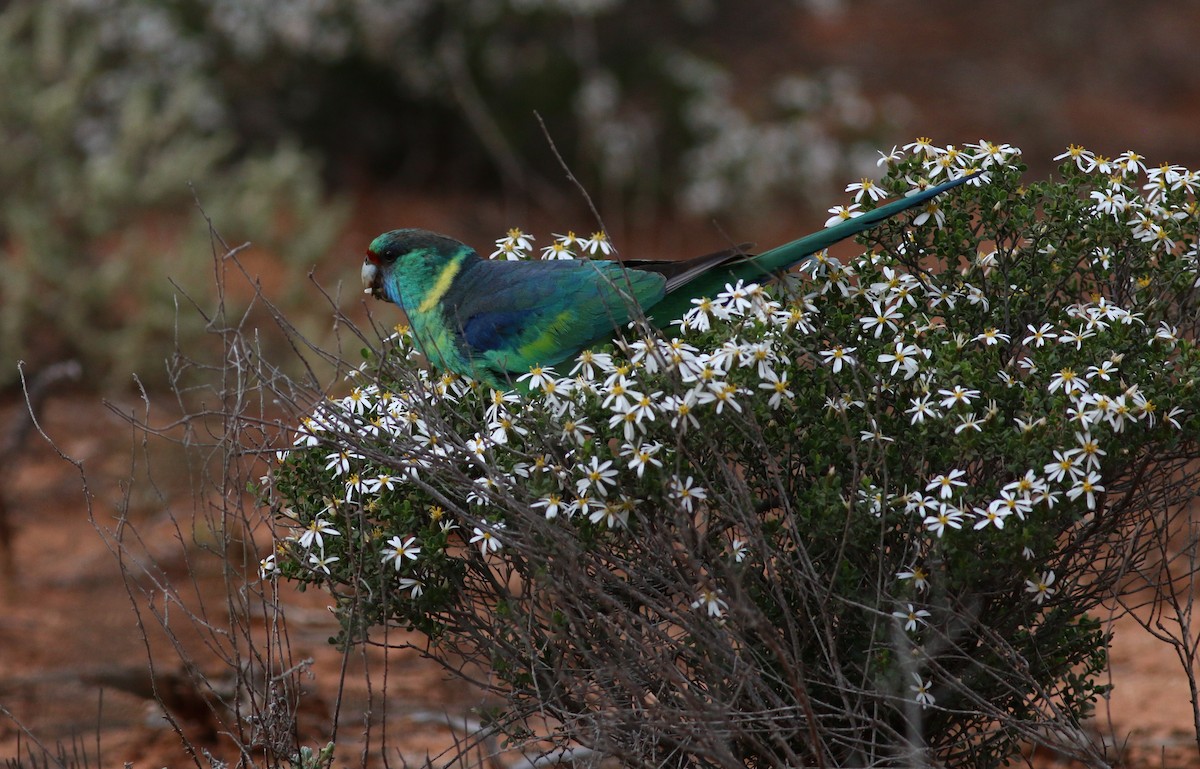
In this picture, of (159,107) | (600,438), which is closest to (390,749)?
(600,438)

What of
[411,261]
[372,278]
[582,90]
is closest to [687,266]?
[411,261]

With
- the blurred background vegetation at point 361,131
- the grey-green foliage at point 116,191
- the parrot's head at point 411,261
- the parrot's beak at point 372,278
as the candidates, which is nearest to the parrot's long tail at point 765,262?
the parrot's head at point 411,261

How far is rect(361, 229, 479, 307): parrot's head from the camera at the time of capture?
135 inches

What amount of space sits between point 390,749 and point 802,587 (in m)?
1.92

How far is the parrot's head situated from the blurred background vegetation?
3404 mm

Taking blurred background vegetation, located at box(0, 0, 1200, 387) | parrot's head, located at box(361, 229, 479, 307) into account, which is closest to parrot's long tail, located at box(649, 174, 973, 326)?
parrot's head, located at box(361, 229, 479, 307)

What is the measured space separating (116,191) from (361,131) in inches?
124

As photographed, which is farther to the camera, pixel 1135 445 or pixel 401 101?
pixel 401 101

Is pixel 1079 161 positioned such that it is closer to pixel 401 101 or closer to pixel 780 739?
pixel 780 739

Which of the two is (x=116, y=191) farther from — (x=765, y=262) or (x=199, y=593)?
(x=765, y=262)

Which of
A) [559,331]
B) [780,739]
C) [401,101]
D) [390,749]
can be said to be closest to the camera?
[780,739]

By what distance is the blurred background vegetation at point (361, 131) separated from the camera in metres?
6.99

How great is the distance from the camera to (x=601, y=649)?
2582 millimetres

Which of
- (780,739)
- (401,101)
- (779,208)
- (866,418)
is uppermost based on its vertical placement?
(401,101)
